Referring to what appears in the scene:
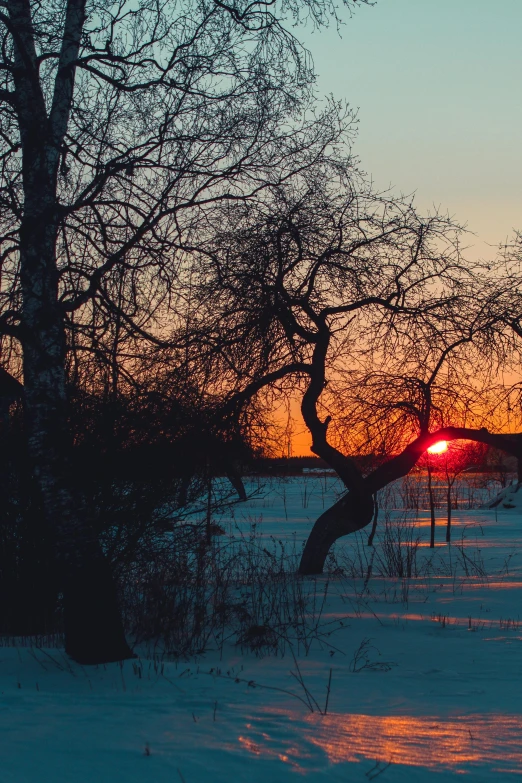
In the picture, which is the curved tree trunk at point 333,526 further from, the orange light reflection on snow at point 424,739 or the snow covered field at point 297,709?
the orange light reflection on snow at point 424,739

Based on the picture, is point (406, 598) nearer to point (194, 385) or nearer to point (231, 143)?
point (194, 385)

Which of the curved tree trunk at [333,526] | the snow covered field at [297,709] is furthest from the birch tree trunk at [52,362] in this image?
the curved tree trunk at [333,526]

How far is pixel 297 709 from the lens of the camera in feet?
14.4

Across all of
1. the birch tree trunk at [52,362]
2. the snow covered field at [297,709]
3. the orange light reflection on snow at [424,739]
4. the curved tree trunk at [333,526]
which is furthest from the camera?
the curved tree trunk at [333,526]

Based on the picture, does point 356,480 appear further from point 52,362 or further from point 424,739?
point 424,739

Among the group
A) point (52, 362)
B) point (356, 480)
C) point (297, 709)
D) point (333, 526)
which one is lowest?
point (297, 709)

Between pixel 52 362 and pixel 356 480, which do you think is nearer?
pixel 52 362

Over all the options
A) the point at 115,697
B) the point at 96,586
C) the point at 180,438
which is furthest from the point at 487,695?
the point at 180,438

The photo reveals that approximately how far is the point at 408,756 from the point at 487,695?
1445mm

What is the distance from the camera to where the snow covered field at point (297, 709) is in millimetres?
3484

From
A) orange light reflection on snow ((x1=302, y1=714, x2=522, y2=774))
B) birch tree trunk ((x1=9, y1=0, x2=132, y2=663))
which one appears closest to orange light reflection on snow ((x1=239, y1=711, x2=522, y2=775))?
orange light reflection on snow ((x1=302, y1=714, x2=522, y2=774))

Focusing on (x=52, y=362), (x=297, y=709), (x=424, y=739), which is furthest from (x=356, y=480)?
(x=424, y=739)

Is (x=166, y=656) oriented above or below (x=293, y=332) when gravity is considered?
below

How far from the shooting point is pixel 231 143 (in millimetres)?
6848
